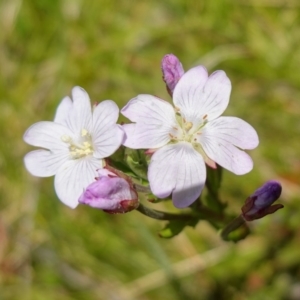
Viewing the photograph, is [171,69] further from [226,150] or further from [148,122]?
[226,150]

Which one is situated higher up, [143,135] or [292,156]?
[143,135]

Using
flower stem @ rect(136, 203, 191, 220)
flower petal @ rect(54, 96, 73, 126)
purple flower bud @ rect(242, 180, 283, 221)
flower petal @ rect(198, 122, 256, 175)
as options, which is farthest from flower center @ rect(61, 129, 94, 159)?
purple flower bud @ rect(242, 180, 283, 221)

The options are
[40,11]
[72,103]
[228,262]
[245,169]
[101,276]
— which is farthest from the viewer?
[40,11]

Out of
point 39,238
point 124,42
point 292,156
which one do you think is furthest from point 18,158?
point 292,156

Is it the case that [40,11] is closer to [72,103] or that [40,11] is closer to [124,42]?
[124,42]

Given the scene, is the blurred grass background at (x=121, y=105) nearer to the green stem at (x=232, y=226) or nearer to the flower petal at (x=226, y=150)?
the green stem at (x=232, y=226)

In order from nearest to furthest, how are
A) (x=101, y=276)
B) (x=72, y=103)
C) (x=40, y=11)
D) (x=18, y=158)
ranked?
(x=72, y=103)
(x=101, y=276)
(x=18, y=158)
(x=40, y=11)
